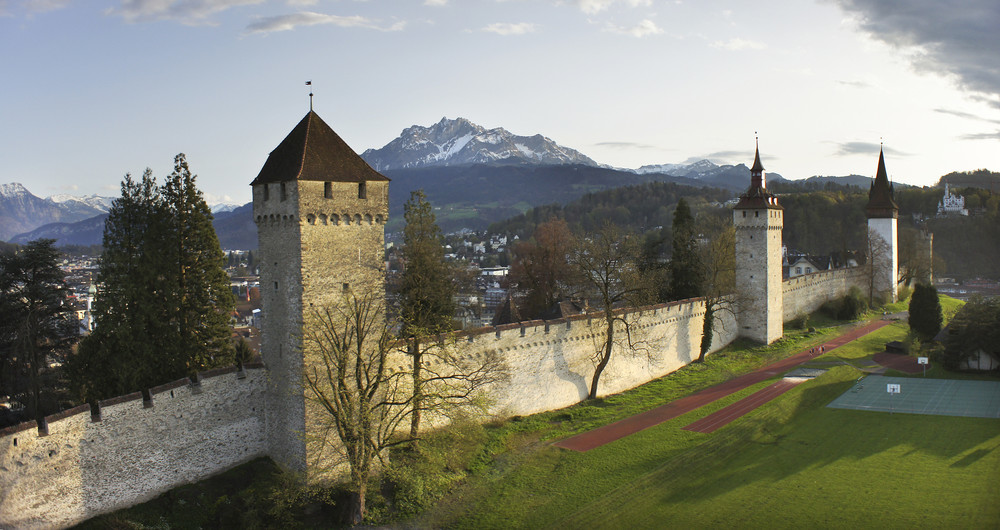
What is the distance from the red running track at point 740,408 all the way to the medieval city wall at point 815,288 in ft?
44.7

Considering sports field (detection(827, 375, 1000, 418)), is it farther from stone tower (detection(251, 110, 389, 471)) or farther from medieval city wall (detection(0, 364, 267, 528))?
medieval city wall (detection(0, 364, 267, 528))

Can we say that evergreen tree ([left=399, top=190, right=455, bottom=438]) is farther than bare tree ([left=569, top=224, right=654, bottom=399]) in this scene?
No

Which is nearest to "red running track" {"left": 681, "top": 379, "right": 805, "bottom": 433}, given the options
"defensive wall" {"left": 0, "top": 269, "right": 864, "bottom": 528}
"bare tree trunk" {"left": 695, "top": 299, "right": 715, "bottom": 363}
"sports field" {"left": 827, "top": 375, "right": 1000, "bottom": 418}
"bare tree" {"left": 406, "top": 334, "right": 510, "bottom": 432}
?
"sports field" {"left": 827, "top": 375, "right": 1000, "bottom": 418}

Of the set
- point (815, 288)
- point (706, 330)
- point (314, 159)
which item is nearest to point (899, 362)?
point (706, 330)

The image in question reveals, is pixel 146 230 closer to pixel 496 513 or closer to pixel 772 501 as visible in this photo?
pixel 496 513

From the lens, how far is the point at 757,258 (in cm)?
3838

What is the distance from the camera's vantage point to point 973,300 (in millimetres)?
37625

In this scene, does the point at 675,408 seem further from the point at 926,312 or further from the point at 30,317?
the point at 30,317

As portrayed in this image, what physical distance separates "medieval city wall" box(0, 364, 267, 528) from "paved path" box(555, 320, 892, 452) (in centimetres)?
994

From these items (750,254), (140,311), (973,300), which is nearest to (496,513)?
(140,311)

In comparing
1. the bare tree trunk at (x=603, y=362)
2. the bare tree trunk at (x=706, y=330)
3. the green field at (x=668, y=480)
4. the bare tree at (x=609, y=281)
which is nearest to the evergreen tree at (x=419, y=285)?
the green field at (x=668, y=480)

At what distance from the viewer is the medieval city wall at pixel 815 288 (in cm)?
4434

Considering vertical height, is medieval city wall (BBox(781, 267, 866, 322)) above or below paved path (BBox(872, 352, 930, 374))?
above

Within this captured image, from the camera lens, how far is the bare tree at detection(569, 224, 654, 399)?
27.8 m
